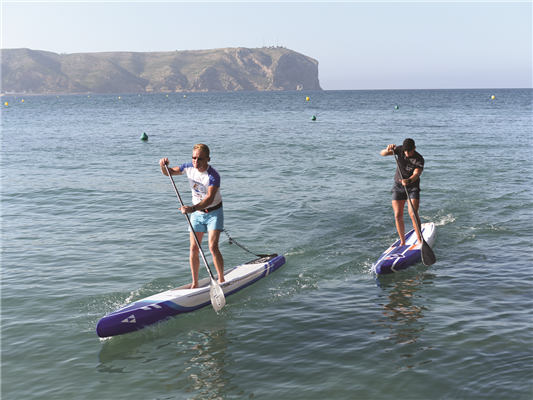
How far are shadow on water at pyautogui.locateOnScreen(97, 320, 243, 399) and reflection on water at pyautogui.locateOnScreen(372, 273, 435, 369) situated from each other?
2323mm

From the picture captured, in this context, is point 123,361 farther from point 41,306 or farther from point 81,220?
point 81,220

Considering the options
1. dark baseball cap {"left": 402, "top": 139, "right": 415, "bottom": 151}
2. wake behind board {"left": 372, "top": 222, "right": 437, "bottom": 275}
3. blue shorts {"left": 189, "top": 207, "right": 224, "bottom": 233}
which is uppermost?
dark baseball cap {"left": 402, "top": 139, "right": 415, "bottom": 151}

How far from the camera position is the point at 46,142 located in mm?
32281

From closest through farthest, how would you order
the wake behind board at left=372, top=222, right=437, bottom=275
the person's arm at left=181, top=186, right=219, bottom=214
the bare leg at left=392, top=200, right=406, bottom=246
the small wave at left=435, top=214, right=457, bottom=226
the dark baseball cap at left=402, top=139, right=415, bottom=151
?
the person's arm at left=181, top=186, right=219, bottom=214
the wake behind board at left=372, top=222, right=437, bottom=275
the dark baseball cap at left=402, top=139, right=415, bottom=151
the bare leg at left=392, top=200, right=406, bottom=246
the small wave at left=435, top=214, right=457, bottom=226

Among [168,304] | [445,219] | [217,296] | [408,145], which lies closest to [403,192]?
[408,145]

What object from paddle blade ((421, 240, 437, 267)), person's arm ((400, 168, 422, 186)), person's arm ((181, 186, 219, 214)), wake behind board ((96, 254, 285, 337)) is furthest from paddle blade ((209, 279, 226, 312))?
person's arm ((400, 168, 422, 186))

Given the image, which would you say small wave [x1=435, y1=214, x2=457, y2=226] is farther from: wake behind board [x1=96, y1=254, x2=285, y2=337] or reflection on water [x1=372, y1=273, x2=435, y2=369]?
wake behind board [x1=96, y1=254, x2=285, y2=337]

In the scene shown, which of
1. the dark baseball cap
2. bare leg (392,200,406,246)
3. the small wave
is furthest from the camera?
the small wave

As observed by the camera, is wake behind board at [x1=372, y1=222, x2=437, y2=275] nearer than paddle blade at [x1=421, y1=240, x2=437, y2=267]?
Yes

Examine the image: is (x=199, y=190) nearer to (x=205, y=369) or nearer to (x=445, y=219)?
(x=205, y=369)

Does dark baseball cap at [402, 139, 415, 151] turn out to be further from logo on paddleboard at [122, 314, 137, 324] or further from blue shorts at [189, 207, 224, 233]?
logo on paddleboard at [122, 314, 137, 324]

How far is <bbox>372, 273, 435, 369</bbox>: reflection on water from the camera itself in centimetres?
652

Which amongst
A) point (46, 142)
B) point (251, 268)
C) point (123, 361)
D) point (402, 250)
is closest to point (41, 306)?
point (123, 361)

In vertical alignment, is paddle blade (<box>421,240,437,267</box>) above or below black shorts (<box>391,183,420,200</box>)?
below
